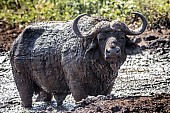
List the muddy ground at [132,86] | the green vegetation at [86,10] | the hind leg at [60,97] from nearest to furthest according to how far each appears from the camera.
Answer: the muddy ground at [132,86]
the hind leg at [60,97]
the green vegetation at [86,10]

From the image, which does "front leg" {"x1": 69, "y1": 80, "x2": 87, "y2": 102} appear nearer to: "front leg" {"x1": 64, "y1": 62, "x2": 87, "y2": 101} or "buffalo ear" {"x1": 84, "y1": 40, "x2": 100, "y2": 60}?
"front leg" {"x1": 64, "y1": 62, "x2": 87, "y2": 101}

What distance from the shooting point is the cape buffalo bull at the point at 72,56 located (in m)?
8.90

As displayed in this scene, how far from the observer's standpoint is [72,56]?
9070 millimetres

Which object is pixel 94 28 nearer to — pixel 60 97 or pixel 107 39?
pixel 107 39

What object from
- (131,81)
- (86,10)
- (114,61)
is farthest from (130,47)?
(86,10)

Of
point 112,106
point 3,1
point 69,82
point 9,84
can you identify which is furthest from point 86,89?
point 3,1

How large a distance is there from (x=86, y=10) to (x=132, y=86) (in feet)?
22.2

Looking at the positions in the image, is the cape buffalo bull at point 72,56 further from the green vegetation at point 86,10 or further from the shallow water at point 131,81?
the green vegetation at point 86,10

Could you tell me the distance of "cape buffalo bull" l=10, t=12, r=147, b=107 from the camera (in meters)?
8.90

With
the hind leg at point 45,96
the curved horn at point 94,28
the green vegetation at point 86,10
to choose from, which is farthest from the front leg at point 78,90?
the green vegetation at point 86,10

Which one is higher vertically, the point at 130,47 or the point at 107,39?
the point at 107,39

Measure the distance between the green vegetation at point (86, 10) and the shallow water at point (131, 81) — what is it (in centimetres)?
252

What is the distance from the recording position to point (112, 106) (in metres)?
7.24

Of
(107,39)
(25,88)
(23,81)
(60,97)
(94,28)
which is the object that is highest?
(94,28)
